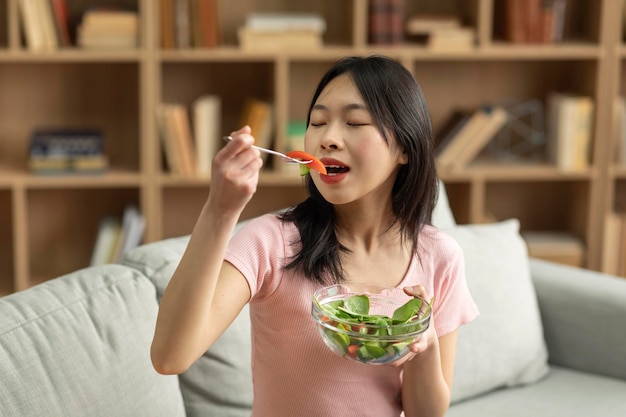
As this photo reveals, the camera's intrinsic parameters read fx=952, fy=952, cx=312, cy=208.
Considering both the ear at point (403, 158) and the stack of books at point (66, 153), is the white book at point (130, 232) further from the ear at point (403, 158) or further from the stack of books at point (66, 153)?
the ear at point (403, 158)

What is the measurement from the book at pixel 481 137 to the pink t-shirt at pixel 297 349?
2.00 meters

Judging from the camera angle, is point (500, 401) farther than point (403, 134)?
Yes

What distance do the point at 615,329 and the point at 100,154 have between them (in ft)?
6.27

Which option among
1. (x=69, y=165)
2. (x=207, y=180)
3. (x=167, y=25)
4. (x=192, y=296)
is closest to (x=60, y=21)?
(x=167, y=25)

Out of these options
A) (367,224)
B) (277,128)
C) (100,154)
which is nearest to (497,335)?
(367,224)

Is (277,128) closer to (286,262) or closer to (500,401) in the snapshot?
(500,401)

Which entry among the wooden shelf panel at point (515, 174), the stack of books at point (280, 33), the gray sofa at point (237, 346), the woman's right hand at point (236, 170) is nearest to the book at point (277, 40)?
the stack of books at point (280, 33)

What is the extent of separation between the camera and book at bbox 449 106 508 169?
342 cm

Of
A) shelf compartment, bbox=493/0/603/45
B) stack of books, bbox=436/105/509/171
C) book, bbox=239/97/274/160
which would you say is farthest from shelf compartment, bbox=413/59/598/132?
book, bbox=239/97/274/160

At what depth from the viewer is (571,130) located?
11.4 ft

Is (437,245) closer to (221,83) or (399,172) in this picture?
(399,172)

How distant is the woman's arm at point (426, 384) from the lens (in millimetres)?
1424

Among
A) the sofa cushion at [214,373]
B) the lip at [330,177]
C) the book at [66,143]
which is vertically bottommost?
the sofa cushion at [214,373]

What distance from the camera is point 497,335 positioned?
2.11 m
